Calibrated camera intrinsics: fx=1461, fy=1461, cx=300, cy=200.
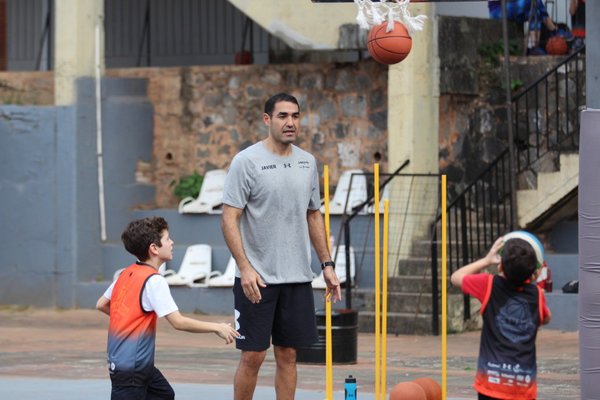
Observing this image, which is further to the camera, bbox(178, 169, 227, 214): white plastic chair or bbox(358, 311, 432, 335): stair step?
A: bbox(178, 169, 227, 214): white plastic chair

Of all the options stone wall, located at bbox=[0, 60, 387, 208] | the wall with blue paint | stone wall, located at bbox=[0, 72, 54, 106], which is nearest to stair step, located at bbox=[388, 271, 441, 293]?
stone wall, located at bbox=[0, 60, 387, 208]

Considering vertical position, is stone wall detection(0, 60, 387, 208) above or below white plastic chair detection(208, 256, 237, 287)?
above

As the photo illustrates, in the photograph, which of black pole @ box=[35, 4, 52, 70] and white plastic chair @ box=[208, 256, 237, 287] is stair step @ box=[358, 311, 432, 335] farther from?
black pole @ box=[35, 4, 52, 70]

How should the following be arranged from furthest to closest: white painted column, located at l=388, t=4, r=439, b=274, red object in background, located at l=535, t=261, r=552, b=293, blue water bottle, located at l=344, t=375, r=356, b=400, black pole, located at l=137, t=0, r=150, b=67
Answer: black pole, located at l=137, t=0, r=150, b=67 → white painted column, located at l=388, t=4, r=439, b=274 → red object in background, located at l=535, t=261, r=552, b=293 → blue water bottle, located at l=344, t=375, r=356, b=400

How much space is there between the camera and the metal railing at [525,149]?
53.1ft

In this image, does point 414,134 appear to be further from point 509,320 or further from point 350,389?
point 509,320

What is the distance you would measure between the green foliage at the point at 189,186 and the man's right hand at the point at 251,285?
10403 mm

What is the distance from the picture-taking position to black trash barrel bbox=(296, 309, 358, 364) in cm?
1262

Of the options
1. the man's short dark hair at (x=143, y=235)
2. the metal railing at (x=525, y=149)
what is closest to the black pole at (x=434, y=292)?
the metal railing at (x=525, y=149)

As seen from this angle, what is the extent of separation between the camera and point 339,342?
12.7 m

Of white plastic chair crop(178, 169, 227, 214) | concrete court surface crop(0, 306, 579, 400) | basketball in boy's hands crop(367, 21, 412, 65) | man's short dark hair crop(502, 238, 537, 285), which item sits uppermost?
basketball in boy's hands crop(367, 21, 412, 65)

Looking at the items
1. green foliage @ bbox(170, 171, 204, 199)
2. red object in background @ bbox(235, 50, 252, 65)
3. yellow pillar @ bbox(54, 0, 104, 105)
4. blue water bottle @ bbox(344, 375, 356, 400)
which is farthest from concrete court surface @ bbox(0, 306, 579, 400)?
red object in background @ bbox(235, 50, 252, 65)

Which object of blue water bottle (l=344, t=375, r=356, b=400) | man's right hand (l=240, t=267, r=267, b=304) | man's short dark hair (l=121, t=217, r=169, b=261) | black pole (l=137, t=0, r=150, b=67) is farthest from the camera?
black pole (l=137, t=0, r=150, b=67)

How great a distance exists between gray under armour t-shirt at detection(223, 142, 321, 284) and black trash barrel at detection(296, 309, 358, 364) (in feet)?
13.4
